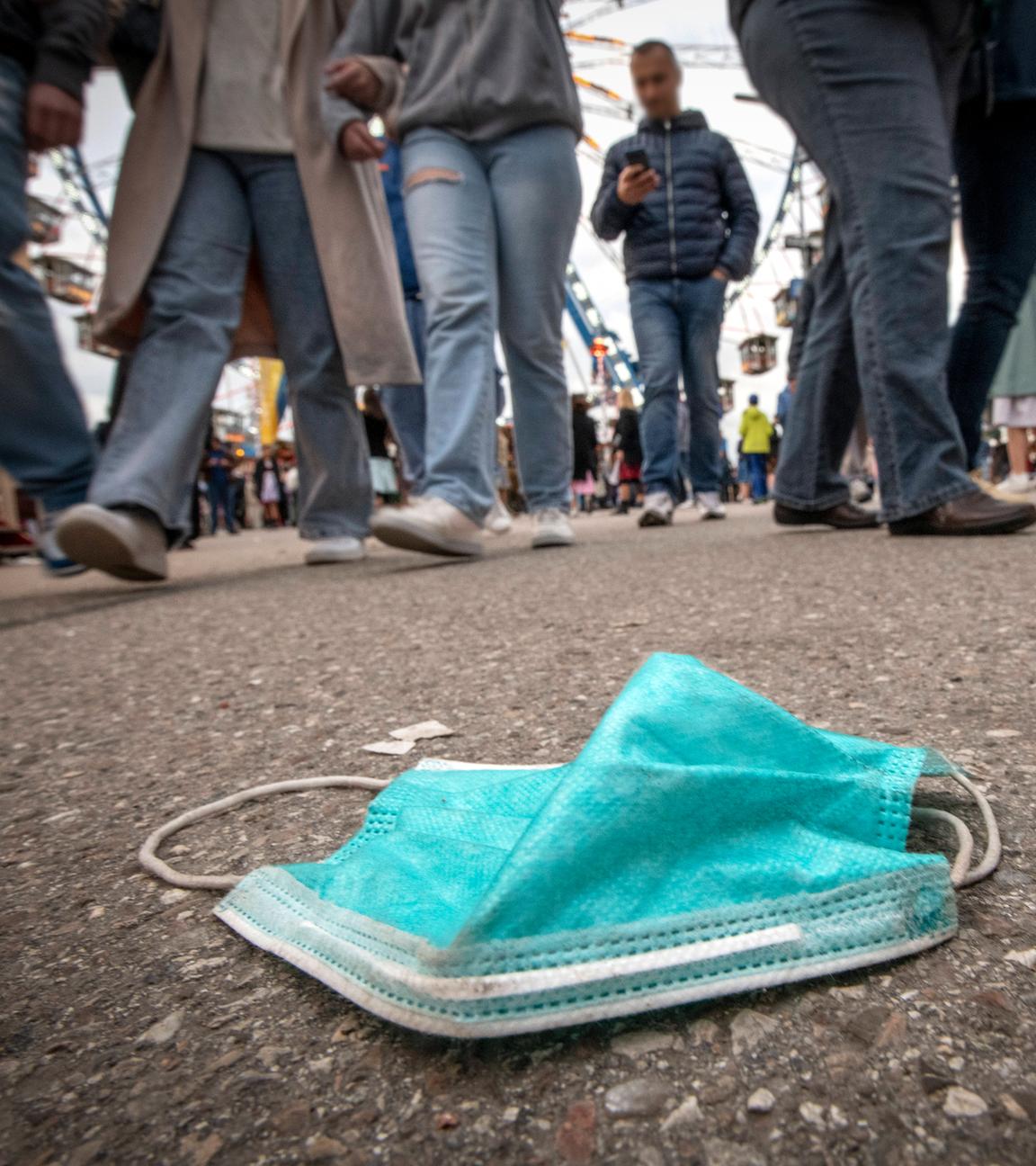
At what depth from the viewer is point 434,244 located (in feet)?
8.43

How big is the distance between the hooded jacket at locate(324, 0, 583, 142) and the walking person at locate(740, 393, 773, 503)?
9.90 m

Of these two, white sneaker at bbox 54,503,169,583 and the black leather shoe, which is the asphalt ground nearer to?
white sneaker at bbox 54,503,169,583

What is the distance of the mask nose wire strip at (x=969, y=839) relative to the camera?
556 millimetres

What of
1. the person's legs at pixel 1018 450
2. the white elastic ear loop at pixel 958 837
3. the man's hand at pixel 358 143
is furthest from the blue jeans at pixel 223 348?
the person's legs at pixel 1018 450

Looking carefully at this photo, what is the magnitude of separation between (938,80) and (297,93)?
5.44 ft

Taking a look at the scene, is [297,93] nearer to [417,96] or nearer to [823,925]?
[417,96]

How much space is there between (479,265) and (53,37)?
116 centimetres

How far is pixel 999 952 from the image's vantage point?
19.2 inches

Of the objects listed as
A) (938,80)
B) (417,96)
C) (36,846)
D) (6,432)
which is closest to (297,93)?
(417,96)

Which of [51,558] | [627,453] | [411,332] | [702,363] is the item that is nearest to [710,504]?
[702,363]

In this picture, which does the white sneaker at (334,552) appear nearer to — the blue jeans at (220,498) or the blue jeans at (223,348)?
the blue jeans at (223,348)

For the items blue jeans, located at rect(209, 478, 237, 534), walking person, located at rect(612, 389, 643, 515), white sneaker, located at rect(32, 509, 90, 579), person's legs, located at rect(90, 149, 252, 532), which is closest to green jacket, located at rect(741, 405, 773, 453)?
walking person, located at rect(612, 389, 643, 515)

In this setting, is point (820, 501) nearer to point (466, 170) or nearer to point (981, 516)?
point (981, 516)

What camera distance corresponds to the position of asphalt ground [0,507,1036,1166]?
1.29 feet
